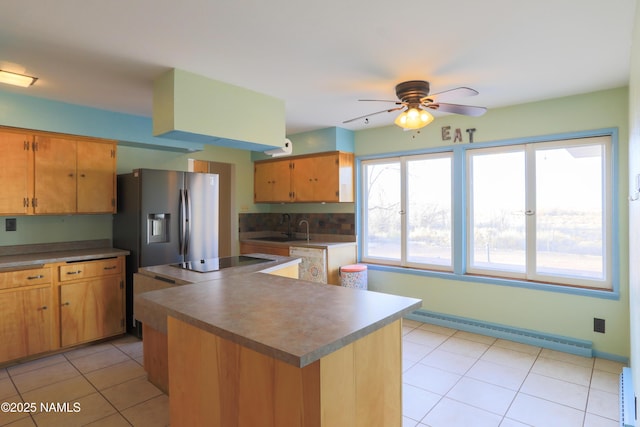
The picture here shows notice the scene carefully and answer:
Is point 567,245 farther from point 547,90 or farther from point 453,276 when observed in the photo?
point 547,90

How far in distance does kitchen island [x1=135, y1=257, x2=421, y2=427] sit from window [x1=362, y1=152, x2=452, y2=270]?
9.07 feet

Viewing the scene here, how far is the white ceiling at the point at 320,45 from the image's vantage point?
6.18ft

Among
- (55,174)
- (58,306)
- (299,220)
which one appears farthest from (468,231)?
(55,174)

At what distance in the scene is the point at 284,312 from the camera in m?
1.50

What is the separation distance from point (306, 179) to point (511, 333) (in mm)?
3142

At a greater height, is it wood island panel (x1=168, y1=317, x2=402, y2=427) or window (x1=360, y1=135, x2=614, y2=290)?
window (x1=360, y1=135, x2=614, y2=290)

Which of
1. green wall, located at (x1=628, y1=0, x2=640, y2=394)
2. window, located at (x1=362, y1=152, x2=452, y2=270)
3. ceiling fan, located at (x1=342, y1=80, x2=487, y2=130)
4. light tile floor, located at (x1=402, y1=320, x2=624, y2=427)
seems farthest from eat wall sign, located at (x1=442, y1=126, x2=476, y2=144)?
light tile floor, located at (x1=402, y1=320, x2=624, y2=427)

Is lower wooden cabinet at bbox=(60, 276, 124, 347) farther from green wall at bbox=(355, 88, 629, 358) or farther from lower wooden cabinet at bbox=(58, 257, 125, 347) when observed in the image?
green wall at bbox=(355, 88, 629, 358)

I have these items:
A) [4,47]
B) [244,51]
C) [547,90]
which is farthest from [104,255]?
[547,90]

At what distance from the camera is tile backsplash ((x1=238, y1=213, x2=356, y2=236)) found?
5039 millimetres

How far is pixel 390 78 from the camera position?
9.47 feet

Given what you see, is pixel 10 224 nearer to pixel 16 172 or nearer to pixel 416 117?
pixel 16 172

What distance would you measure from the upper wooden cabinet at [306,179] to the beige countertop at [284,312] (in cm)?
274

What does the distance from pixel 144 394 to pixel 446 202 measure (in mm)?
3603
